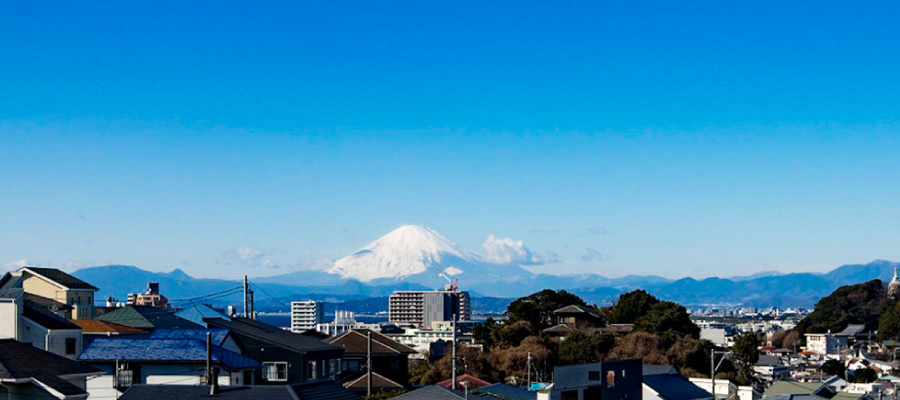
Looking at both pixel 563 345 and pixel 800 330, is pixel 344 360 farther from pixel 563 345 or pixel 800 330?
pixel 800 330

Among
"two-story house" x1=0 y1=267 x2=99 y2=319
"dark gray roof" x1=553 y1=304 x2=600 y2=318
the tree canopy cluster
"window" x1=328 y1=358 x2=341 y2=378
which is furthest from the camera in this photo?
"dark gray roof" x1=553 y1=304 x2=600 y2=318

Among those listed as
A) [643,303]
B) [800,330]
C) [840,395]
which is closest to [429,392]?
[840,395]

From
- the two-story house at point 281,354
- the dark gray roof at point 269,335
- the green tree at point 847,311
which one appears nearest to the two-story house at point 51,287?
the dark gray roof at point 269,335

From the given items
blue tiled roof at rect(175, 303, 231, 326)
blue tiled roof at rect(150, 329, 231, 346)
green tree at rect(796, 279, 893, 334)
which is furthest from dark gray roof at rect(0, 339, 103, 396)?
green tree at rect(796, 279, 893, 334)

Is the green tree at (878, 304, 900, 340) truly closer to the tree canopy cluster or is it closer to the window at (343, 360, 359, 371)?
the tree canopy cluster

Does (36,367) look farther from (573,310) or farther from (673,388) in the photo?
(573,310)

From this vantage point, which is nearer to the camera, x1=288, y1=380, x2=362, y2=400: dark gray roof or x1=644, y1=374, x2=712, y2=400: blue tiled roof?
x1=288, y1=380, x2=362, y2=400: dark gray roof

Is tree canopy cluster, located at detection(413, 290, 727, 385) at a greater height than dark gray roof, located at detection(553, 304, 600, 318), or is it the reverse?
dark gray roof, located at detection(553, 304, 600, 318)

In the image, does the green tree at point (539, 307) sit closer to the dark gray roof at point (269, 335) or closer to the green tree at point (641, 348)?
the green tree at point (641, 348)
